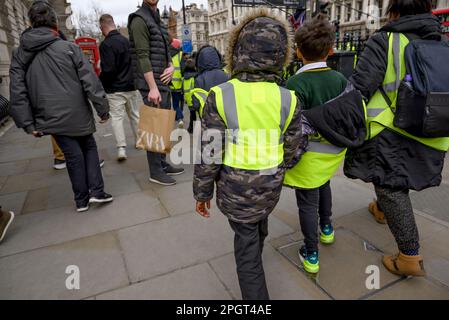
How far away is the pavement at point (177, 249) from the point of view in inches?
83.4

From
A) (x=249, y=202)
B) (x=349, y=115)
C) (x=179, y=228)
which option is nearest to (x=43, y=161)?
(x=179, y=228)

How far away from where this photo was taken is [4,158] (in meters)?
5.55

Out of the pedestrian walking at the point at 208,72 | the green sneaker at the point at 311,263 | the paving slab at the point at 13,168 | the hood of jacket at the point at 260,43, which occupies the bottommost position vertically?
the paving slab at the point at 13,168

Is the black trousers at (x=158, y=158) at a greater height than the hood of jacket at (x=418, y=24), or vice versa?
the hood of jacket at (x=418, y=24)

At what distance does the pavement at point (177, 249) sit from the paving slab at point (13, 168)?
0.85 meters

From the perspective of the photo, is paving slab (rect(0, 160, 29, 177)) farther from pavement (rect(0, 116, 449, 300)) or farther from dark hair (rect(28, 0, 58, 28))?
dark hair (rect(28, 0, 58, 28))

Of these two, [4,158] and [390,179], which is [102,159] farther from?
[390,179]

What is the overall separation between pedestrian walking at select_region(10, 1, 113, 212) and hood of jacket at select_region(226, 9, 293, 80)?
6.37 ft

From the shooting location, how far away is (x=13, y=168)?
4926 mm

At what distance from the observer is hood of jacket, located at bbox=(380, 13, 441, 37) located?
6.24 feet

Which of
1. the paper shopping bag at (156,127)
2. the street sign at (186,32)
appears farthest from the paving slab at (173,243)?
the street sign at (186,32)

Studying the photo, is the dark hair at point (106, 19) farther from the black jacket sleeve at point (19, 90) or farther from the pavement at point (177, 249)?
the pavement at point (177, 249)

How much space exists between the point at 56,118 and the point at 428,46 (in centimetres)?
314

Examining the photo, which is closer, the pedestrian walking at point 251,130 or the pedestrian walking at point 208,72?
the pedestrian walking at point 251,130
